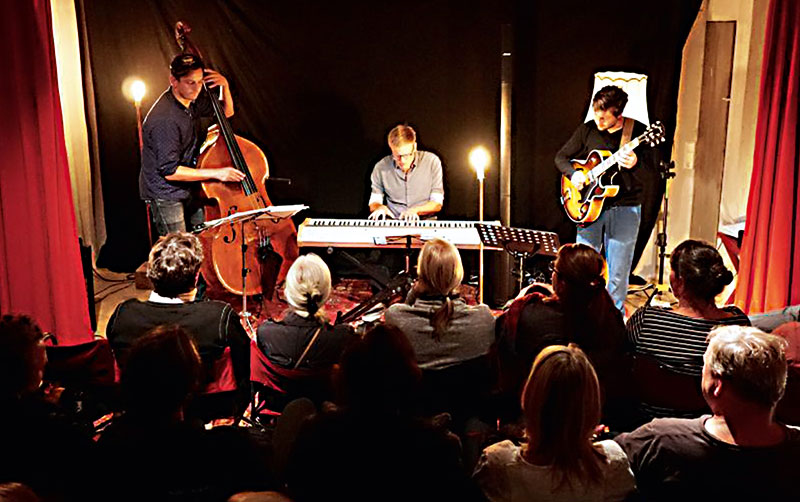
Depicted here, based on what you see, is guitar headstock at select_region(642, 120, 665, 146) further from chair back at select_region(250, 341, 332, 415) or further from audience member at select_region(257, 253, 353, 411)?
chair back at select_region(250, 341, 332, 415)

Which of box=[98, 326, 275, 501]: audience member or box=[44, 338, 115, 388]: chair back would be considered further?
box=[44, 338, 115, 388]: chair back

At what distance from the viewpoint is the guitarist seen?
536 centimetres

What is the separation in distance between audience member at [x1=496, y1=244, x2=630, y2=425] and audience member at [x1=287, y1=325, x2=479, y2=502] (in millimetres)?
989

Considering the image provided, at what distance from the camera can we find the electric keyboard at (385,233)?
5285 mm

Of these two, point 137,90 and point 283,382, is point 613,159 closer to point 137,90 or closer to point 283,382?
point 283,382

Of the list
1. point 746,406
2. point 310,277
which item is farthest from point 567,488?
point 310,277

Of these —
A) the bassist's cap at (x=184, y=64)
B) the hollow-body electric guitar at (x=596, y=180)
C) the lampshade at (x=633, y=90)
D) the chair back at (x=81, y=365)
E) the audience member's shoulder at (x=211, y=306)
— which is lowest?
the chair back at (x=81, y=365)

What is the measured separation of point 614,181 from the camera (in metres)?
5.48

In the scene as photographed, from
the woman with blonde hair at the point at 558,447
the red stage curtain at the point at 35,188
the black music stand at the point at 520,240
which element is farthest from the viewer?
the black music stand at the point at 520,240

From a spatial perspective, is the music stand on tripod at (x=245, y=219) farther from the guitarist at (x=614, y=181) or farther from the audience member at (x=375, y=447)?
the audience member at (x=375, y=447)

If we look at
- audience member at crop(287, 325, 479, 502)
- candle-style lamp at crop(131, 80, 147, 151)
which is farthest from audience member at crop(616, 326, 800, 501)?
candle-style lamp at crop(131, 80, 147, 151)

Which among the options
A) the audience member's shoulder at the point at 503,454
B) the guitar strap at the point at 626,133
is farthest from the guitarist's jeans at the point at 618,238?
the audience member's shoulder at the point at 503,454

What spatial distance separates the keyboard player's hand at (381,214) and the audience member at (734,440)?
3639 mm

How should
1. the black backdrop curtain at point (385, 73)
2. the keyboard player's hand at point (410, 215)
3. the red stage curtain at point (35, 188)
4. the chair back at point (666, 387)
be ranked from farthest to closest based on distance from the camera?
the black backdrop curtain at point (385, 73) → the keyboard player's hand at point (410, 215) → the red stage curtain at point (35, 188) → the chair back at point (666, 387)
